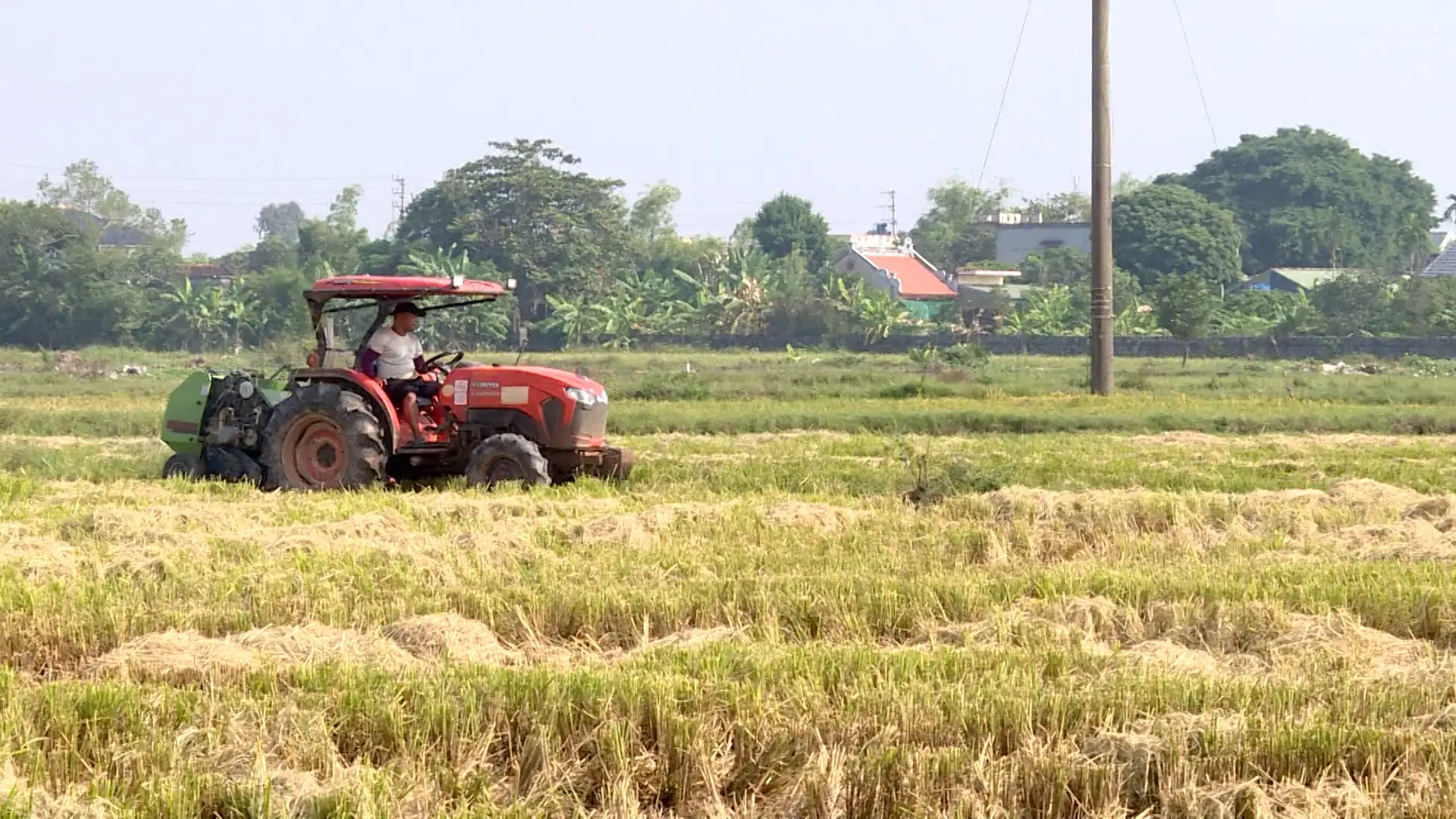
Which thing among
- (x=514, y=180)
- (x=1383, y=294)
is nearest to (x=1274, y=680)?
(x=1383, y=294)

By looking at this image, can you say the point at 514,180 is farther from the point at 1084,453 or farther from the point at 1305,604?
the point at 1305,604

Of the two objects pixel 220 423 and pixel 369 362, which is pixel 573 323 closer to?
pixel 220 423

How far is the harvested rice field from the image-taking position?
592 cm

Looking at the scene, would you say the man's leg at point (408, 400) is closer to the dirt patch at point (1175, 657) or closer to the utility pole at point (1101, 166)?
the dirt patch at point (1175, 657)

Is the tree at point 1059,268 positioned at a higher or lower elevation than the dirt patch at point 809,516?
higher

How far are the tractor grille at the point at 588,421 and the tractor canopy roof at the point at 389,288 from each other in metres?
1.35

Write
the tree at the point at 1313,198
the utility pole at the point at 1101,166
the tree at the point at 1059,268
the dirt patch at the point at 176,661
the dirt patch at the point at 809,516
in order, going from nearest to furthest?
the dirt patch at the point at 176,661 < the dirt patch at the point at 809,516 < the utility pole at the point at 1101,166 < the tree at the point at 1059,268 < the tree at the point at 1313,198

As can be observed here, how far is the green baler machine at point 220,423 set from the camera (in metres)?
15.2

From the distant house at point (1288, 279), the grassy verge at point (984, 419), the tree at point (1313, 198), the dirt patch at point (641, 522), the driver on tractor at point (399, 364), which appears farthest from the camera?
the tree at point (1313, 198)

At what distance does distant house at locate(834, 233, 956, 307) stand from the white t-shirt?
2246 inches

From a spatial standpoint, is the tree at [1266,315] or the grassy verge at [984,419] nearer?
the grassy verge at [984,419]

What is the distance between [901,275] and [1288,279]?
1730 cm

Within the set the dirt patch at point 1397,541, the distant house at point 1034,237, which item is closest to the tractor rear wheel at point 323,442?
the dirt patch at point 1397,541

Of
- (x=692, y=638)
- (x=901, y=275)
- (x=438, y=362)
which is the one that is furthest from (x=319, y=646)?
(x=901, y=275)
